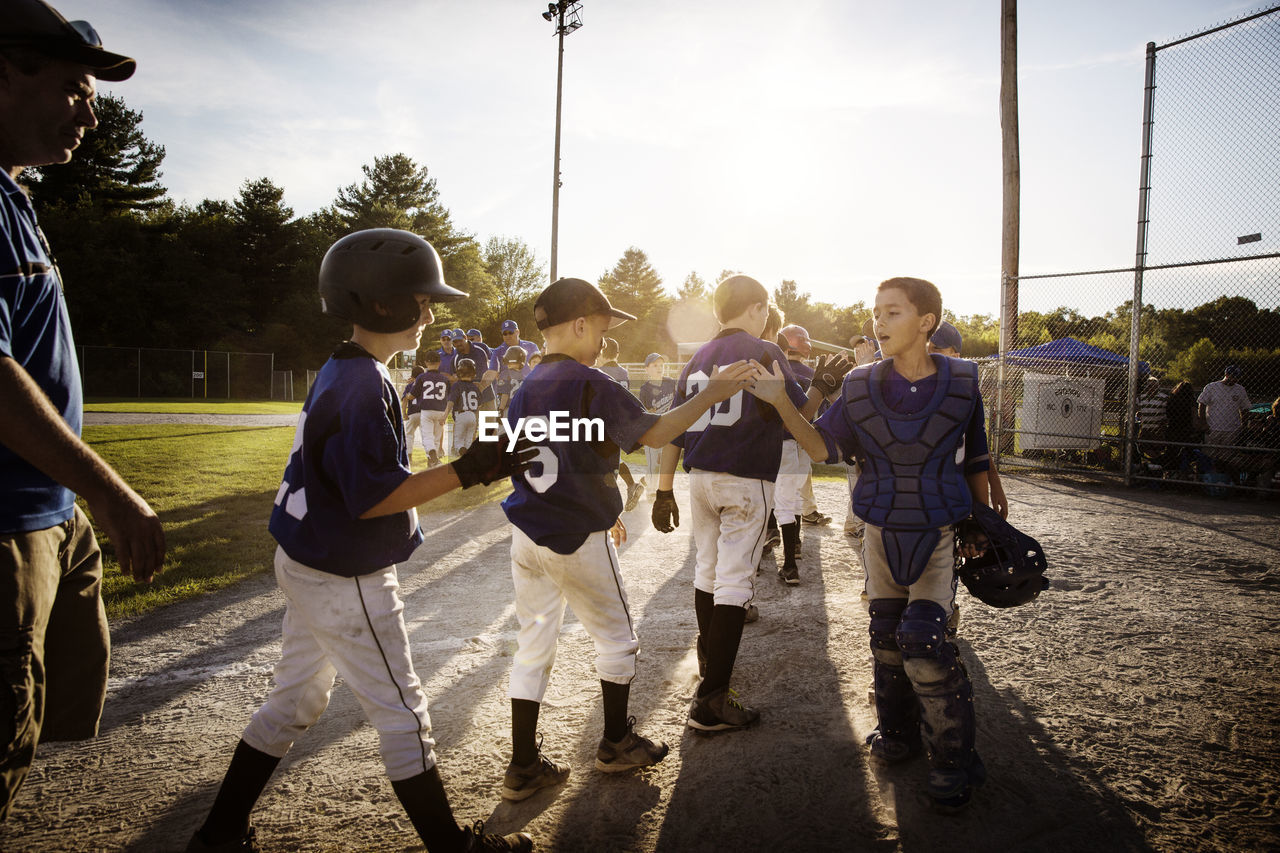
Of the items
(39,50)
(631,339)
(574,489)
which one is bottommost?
(574,489)

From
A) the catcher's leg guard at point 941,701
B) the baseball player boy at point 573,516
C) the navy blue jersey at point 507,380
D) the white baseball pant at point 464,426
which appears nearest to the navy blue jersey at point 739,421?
the baseball player boy at point 573,516

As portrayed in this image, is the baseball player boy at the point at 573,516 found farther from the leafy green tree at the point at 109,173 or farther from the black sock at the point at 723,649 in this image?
the leafy green tree at the point at 109,173

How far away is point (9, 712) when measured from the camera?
158 centimetres

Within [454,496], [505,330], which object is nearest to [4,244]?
[454,496]

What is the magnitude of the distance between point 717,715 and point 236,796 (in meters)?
1.98

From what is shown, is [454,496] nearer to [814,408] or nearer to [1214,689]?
[814,408]

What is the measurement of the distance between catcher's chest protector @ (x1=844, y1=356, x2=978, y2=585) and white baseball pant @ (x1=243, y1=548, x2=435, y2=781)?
6.37 ft

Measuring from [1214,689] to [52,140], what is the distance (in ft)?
18.3

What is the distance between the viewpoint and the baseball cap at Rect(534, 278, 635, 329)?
269 centimetres

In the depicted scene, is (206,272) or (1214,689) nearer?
(1214,689)

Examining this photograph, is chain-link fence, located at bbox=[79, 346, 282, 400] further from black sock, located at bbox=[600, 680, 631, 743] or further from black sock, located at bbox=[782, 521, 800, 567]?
black sock, located at bbox=[600, 680, 631, 743]

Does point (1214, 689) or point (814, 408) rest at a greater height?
point (814, 408)

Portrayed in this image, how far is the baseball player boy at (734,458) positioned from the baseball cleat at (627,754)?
15.6 inches

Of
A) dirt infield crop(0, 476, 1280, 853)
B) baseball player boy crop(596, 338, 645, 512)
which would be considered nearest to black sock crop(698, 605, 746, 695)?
dirt infield crop(0, 476, 1280, 853)
